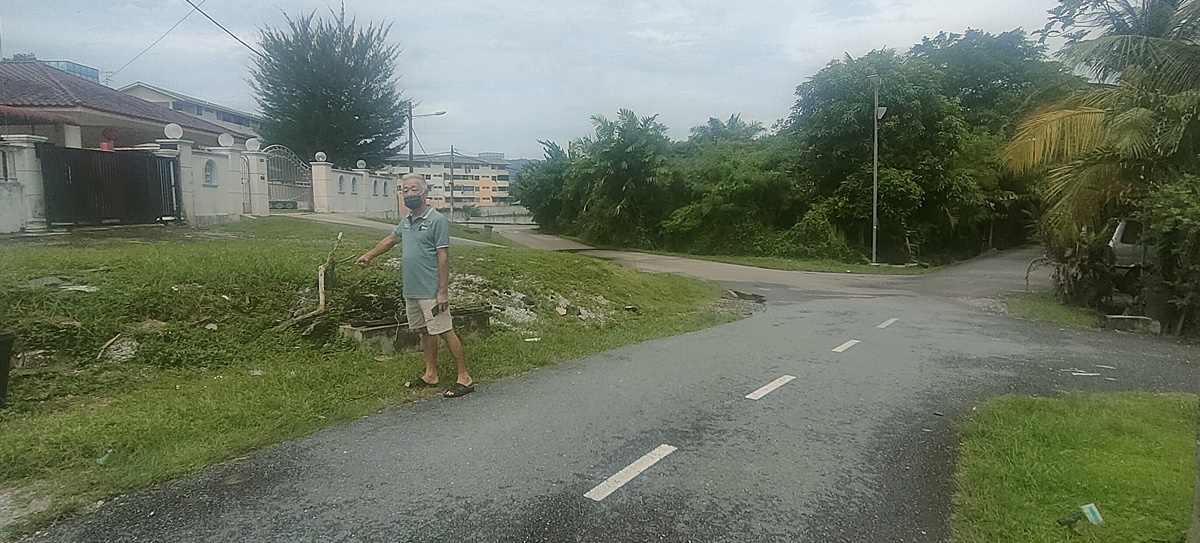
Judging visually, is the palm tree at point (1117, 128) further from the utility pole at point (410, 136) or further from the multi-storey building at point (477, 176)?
the multi-storey building at point (477, 176)

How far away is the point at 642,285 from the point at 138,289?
327 inches

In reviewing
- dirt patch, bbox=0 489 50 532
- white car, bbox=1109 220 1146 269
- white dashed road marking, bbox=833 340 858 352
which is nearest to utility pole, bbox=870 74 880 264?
white car, bbox=1109 220 1146 269

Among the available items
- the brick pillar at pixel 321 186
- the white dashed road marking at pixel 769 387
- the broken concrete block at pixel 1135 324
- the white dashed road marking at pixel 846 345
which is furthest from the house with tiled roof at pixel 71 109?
the broken concrete block at pixel 1135 324

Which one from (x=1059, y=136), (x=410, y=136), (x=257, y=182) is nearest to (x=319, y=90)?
(x=410, y=136)

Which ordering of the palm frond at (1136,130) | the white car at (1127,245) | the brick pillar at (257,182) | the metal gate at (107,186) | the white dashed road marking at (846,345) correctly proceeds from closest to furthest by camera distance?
1. the white dashed road marking at (846,345)
2. the palm frond at (1136,130)
3. the metal gate at (107,186)
4. the white car at (1127,245)
5. the brick pillar at (257,182)

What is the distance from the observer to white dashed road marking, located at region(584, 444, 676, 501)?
13.0 ft

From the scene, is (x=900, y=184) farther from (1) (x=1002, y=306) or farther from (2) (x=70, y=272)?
(2) (x=70, y=272)

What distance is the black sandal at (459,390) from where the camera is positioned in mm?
5863

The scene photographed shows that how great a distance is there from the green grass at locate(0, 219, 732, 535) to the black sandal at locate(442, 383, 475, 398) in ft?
0.62

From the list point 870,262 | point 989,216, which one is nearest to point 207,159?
point 870,262

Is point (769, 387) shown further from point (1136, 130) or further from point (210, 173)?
point (210, 173)

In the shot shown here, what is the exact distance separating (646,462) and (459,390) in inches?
77.5

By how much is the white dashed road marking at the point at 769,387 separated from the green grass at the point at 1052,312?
6.99 meters

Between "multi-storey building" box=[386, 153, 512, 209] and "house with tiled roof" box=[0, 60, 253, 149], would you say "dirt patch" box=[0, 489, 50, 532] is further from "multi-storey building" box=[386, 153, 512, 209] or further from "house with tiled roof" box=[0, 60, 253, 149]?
"multi-storey building" box=[386, 153, 512, 209]
